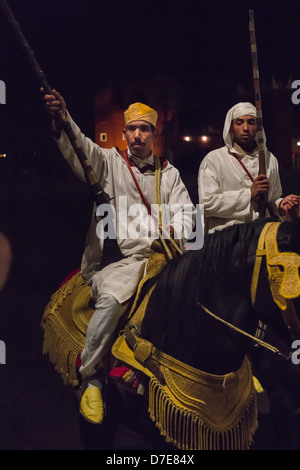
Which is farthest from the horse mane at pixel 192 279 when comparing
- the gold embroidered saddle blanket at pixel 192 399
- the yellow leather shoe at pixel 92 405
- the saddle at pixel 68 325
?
the saddle at pixel 68 325

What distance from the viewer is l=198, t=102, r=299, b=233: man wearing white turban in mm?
3713

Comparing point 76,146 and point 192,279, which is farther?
point 76,146

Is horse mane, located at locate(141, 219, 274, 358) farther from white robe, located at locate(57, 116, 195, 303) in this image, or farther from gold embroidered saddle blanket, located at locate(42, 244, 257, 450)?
white robe, located at locate(57, 116, 195, 303)

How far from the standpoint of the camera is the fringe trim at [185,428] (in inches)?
99.7

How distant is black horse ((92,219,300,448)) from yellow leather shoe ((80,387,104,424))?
45 cm

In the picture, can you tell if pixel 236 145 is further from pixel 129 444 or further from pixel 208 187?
pixel 129 444

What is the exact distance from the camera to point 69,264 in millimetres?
6891

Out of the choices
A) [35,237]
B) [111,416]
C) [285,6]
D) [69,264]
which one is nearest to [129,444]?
[111,416]

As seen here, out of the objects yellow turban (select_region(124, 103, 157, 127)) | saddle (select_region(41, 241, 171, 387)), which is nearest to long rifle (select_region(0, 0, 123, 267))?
saddle (select_region(41, 241, 171, 387))

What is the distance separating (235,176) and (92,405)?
1.78m

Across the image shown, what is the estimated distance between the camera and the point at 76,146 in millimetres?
2961

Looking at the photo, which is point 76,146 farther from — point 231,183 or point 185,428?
point 185,428

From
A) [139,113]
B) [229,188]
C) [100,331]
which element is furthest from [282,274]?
[229,188]

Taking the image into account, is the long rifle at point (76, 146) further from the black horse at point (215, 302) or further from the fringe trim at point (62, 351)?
the black horse at point (215, 302)
